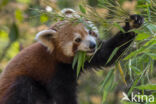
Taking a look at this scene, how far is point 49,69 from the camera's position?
14.0ft

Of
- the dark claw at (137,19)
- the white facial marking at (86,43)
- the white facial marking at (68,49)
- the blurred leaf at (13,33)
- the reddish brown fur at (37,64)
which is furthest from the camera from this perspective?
the blurred leaf at (13,33)

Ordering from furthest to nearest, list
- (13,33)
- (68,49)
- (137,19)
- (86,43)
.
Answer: (13,33) < (68,49) < (86,43) < (137,19)

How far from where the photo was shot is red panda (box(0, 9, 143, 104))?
4.05 metres

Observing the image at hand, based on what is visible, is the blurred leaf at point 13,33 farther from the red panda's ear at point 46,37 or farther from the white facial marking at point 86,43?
the white facial marking at point 86,43

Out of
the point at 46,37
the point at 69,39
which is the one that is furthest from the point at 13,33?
the point at 69,39

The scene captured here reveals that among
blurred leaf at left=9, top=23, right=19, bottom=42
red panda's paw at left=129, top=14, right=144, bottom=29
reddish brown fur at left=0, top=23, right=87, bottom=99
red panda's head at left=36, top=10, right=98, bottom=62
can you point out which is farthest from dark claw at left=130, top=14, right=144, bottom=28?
blurred leaf at left=9, top=23, right=19, bottom=42

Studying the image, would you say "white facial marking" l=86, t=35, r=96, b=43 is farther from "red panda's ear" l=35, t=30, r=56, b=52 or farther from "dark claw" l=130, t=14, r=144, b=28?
"dark claw" l=130, t=14, r=144, b=28

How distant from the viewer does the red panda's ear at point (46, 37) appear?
413 centimetres

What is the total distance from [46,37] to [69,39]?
1.17 feet

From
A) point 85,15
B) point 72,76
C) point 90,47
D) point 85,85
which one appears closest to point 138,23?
point 85,15

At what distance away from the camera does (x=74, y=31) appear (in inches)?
159

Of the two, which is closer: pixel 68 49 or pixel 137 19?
pixel 137 19

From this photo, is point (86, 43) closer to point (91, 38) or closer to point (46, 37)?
point (91, 38)

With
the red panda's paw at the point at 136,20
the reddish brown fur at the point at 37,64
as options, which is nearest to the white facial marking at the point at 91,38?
the reddish brown fur at the point at 37,64
